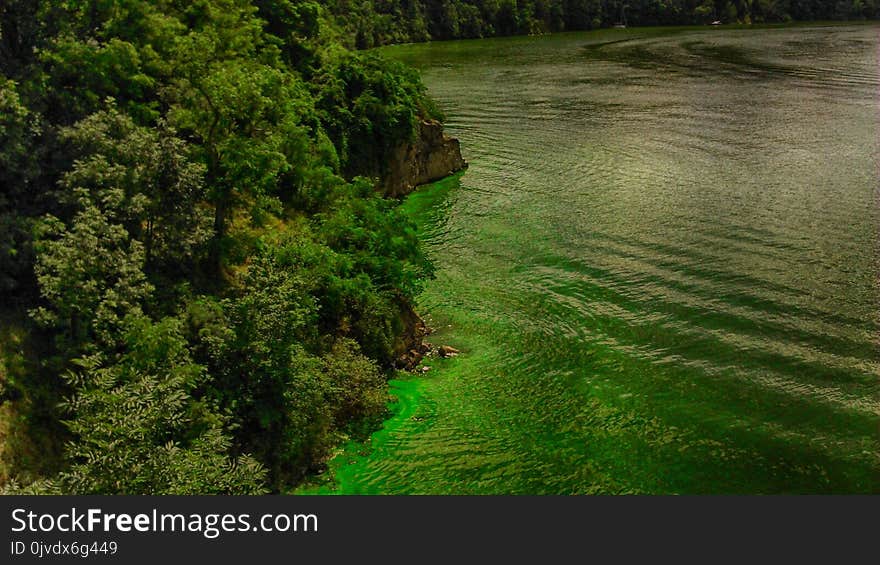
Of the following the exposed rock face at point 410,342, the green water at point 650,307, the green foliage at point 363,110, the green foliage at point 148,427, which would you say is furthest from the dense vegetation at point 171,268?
the green foliage at point 363,110

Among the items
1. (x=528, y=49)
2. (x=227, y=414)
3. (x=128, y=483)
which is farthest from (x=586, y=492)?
(x=528, y=49)

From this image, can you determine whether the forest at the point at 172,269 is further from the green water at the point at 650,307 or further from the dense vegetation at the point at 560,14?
the dense vegetation at the point at 560,14

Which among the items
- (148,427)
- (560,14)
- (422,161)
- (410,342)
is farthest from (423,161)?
(560,14)

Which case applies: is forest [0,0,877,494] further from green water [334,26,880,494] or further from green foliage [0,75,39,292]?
green water [334,26,880,494]

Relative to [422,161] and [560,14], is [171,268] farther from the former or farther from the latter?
[560,14]

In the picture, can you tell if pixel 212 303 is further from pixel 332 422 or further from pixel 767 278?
pixel 767 278

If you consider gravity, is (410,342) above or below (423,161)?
below
